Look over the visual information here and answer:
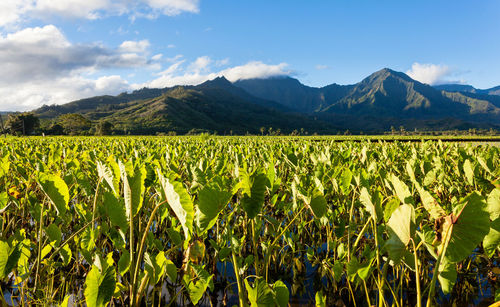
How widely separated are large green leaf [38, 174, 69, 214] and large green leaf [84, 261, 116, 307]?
1.95ft

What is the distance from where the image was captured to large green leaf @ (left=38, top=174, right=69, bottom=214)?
1.47 metres

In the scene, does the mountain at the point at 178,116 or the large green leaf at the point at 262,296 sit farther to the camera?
the mountain at the point at 178,116

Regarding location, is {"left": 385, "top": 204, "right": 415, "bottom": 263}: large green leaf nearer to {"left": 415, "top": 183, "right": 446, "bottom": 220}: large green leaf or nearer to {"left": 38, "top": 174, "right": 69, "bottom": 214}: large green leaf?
{"left": 415, "top": 183, "right": 446, "bottom": 220}: large green leaf

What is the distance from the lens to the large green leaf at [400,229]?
1.01m

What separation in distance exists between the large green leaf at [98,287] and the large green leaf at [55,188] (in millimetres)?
594

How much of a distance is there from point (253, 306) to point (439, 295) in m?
1.83

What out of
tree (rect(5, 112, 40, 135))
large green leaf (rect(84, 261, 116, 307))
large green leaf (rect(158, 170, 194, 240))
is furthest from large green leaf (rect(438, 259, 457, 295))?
tree (rect(5, 112, 40, 135))

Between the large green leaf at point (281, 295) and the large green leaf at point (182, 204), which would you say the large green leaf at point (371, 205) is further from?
the large green leaf at point (182, 204)

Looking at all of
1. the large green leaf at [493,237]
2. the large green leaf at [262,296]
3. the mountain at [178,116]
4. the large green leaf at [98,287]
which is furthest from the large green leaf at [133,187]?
the mountain at [178,116]

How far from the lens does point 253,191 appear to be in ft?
4.20

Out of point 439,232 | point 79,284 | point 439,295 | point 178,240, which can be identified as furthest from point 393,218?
point 79,284

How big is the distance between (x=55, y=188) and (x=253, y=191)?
105cm

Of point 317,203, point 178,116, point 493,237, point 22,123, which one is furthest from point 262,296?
point 178,116

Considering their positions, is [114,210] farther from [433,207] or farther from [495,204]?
[495,204]
